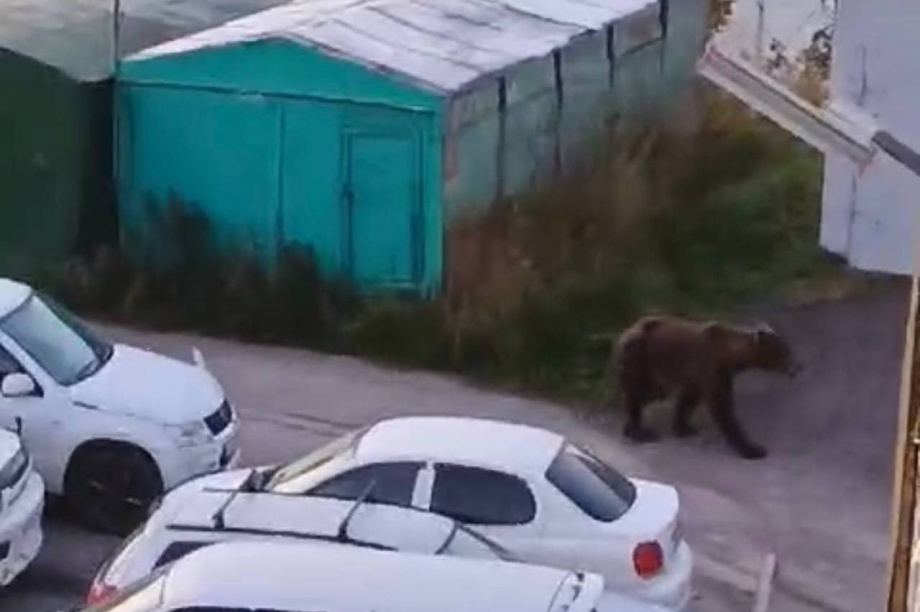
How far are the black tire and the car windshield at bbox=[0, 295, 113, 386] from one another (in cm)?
52

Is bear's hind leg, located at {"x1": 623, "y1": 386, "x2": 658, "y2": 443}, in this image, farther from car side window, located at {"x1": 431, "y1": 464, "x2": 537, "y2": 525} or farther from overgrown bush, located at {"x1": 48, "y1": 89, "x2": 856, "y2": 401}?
car side window, located at {"x1": 431, "y1": 464, "x2": 537, "y2": 525}

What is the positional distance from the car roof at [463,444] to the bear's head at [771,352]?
417cm

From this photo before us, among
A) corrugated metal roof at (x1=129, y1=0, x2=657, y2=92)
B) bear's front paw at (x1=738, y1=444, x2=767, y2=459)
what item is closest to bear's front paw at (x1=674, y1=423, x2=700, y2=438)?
bear's front paw at (x1=738, y1=444, x2=767, y2=459)

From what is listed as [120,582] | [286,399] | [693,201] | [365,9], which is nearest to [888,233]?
[693,201]

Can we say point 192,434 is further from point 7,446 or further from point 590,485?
point 590,485

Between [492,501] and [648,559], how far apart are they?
0.91 metres

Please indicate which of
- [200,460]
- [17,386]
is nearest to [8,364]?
[17,386]

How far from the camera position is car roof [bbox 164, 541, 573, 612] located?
11190 millimetres

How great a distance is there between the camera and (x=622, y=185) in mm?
23219

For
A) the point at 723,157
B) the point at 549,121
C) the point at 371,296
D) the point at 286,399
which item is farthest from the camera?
the point at 723,157

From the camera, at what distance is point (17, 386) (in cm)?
1600

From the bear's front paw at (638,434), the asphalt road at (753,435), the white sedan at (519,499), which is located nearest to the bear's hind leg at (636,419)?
the bear's front paw at (638,434)

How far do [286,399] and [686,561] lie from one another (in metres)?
5.79

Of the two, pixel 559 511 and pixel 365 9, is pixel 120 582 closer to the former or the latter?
pixel 559 511
